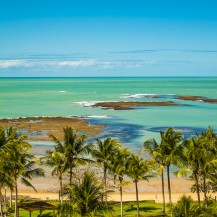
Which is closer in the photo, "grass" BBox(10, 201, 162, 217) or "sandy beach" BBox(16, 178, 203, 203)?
"grass" BBox(10, 201, 162, 217)

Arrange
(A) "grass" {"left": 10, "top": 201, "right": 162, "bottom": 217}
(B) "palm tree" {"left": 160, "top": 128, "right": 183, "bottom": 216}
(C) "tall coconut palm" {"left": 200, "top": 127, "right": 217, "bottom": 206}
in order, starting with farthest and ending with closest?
(A) "grass" {"left": 10, "top": 201, "right": 162, "bottom": 217}
(B) "palm tree" {"left": 160, "top": 128, "right": 183, "bottom": 216}
(C) "tall coconut palm" {"left": 200, "top": 127, "right": 217, "bottom": 206}

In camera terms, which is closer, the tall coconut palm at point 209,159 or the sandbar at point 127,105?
the tall coconut palm at point 209,159

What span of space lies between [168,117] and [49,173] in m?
74.0

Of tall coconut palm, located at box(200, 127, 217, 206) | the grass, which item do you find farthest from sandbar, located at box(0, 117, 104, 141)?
tall coconut palm, located at box(200, 127, 217, 206)

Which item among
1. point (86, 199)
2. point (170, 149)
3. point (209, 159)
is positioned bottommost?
point (86, 199)

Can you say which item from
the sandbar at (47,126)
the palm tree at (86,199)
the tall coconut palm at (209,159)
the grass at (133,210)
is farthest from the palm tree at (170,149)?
the sandbar at (47,126)

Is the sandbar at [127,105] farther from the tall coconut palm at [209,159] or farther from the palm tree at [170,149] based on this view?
the palm tree at [170,149]

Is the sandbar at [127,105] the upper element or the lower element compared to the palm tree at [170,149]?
upper

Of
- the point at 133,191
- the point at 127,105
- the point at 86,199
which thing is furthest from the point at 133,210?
→ the point at 127,105

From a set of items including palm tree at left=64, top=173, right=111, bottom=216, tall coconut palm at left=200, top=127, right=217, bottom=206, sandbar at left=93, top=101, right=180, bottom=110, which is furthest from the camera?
sandbar at left=93, top=101, right=180, bottom=110

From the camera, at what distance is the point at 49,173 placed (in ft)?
238

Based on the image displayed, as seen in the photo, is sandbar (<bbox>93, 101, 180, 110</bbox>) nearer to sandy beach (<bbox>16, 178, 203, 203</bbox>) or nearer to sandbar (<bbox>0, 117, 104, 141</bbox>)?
sandbar (<bbox>0, 117, 104, 141</bbox>)

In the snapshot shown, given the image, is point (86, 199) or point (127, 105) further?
point (127, 105)

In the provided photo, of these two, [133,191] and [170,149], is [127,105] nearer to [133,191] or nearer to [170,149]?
[133,191]
